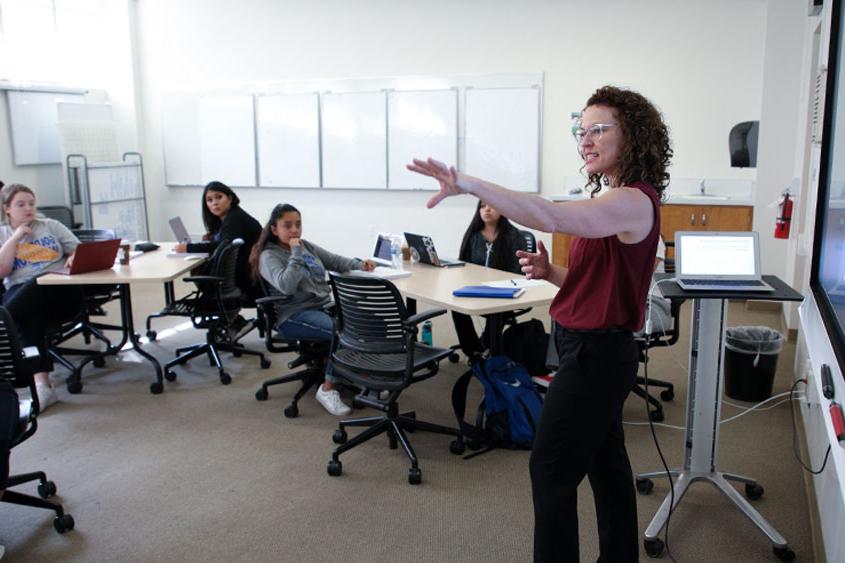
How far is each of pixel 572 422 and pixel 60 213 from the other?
21.7ft

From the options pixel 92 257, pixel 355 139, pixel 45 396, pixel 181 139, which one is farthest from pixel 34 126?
pixel 45 396

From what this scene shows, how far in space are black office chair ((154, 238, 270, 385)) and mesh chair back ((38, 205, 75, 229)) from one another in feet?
10.5

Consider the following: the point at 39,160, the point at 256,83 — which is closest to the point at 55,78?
the point at 39,160

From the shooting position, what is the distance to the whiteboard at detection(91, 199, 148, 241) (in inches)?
302

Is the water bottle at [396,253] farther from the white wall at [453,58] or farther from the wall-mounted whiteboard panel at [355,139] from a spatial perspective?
the wall-mounted whiteboard panel at [355,139]

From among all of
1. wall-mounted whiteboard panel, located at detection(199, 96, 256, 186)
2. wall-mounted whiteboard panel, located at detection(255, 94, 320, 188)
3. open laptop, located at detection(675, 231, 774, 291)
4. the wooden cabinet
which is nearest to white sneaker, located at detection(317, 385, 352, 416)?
open laptop, located at detection(675, 231, 774, 291)

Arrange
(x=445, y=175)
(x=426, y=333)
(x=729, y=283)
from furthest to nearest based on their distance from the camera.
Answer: (x=426, y=333), (x=729, y=283), (x=445, y=175)

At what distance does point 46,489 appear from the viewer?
3090 mm

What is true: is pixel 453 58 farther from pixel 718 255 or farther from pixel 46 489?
pixel 46 489

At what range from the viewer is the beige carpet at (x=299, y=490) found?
2723mm

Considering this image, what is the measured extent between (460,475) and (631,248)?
1.72 metres

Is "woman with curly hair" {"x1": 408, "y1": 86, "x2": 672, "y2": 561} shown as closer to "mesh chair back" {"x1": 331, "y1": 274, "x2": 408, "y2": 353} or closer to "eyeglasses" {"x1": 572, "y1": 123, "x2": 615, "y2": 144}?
"eyeglasses" {"x1": 572, "y1": 123, "x2": 615, "y2": 144}

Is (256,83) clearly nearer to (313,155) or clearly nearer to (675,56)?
(313,155)

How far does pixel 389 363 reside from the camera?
11.0ft
